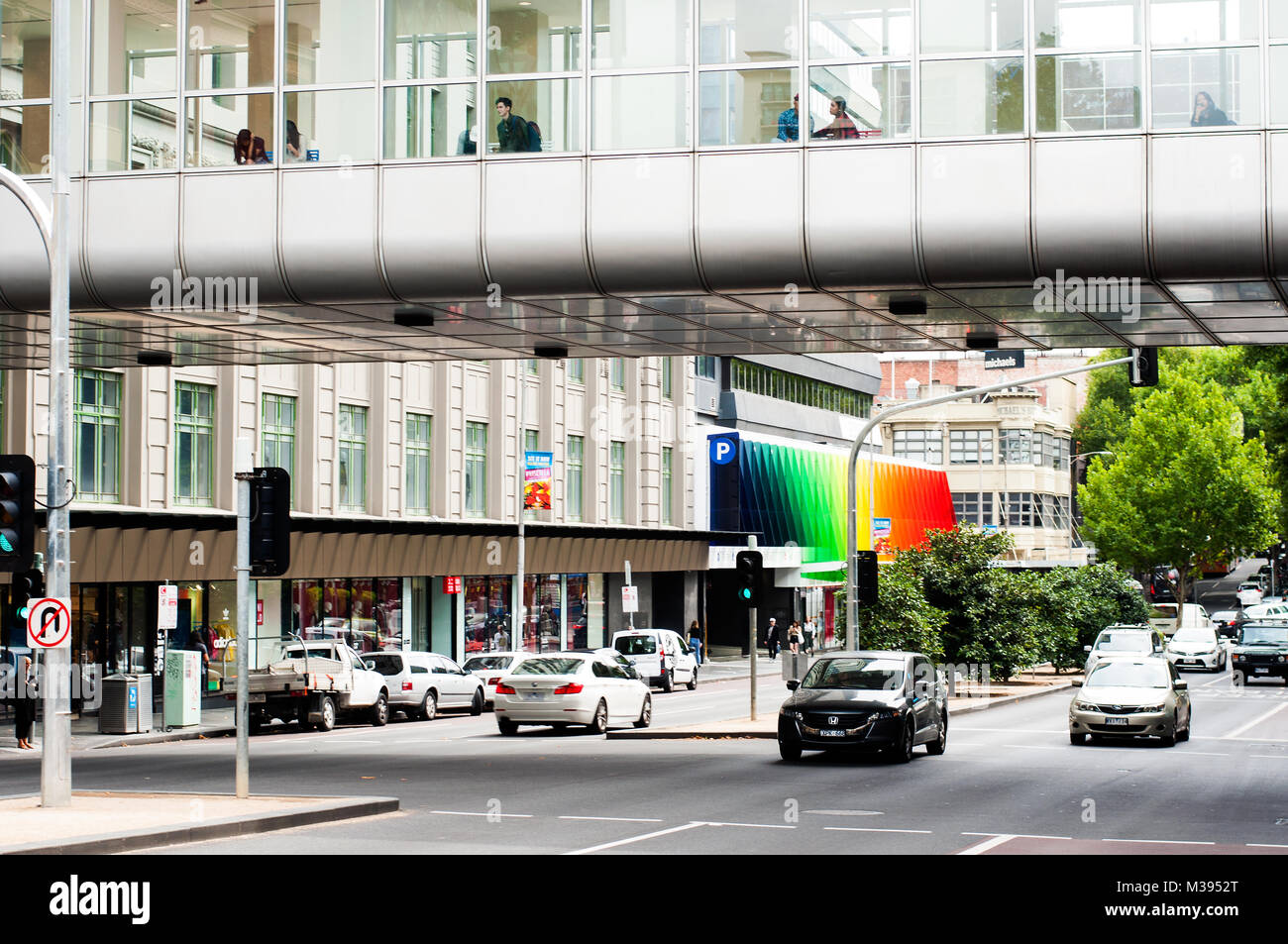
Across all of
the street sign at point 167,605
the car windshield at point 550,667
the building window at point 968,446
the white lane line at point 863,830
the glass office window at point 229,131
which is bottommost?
the white lane line at point 863,830

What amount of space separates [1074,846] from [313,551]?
103 ft

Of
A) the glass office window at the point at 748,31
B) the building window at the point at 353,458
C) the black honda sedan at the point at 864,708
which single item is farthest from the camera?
the building window at the point at 353,458

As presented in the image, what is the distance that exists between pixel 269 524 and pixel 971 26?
10.0 meters

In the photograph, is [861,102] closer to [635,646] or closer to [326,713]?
[326,713]

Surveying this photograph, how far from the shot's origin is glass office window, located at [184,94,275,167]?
71.6ft

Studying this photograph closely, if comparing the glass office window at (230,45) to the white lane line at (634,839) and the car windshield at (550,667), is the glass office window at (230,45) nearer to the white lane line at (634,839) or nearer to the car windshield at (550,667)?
the white lane line at (634,839)

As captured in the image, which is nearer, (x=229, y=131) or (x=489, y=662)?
(x=229, y=131)

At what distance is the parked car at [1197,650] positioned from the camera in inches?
2203

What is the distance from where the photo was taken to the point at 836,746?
24062 mm

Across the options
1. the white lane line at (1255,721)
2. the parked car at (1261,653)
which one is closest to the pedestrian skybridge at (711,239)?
the white lane line at (1255,721)

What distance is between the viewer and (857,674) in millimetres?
25359

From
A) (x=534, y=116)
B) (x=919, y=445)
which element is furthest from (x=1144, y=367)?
(x=919, y=445)

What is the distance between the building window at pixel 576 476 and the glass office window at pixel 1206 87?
39908 millimetres
